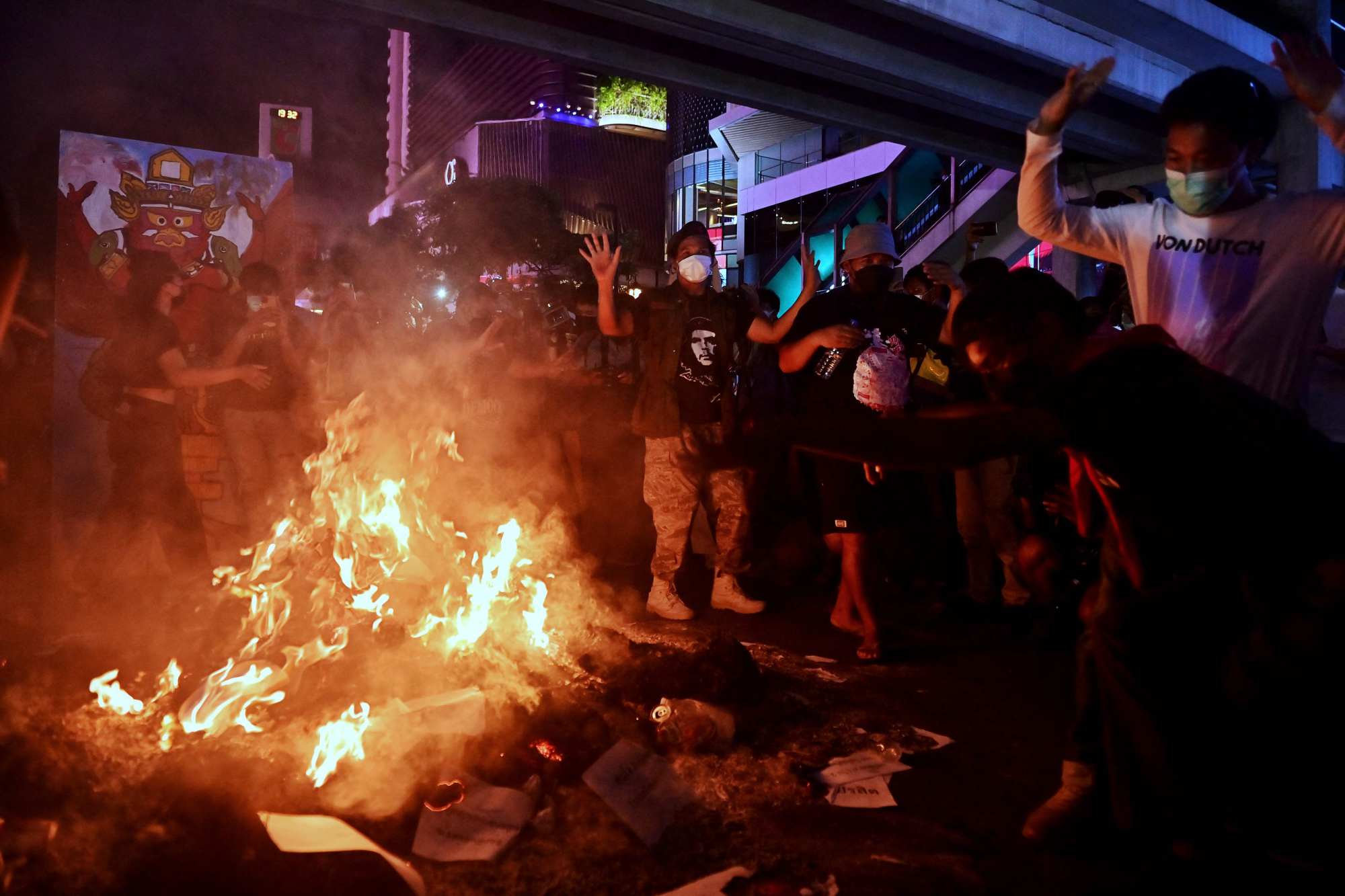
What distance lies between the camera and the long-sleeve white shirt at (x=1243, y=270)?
2781 millimetres

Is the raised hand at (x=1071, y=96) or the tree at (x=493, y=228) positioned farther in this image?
the tree at (x=493, y=228)

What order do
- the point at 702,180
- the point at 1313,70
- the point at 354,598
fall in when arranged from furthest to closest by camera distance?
the point at 702,180 → the point at 354,598 → the point at 1313,70

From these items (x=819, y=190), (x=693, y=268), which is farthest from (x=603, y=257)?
(x=819, y=190)

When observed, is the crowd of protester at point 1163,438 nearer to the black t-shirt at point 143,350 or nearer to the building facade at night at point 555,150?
the black t-shirt at point 143,350

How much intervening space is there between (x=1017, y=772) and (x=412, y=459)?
3947mm

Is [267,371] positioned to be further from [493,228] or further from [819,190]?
[819,190]

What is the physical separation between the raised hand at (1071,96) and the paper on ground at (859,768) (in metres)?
2.59

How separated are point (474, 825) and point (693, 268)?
13.2ft

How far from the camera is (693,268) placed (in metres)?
6.00

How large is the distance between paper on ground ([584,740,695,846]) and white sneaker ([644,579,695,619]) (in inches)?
102

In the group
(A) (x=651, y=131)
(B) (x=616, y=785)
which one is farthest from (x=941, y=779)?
(A) (x=651, y=131)

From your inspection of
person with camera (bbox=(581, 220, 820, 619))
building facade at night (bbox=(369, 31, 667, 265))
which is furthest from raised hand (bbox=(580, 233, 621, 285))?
building facade at night (bbox=(369, 31, 667, 265))

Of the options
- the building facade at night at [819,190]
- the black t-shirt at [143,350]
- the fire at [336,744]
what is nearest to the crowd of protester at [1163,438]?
the fire at [336,744]

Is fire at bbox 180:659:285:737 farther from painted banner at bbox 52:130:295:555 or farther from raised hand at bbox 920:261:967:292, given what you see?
raised hand at bbox 920:261:967:292
